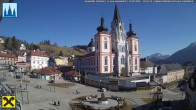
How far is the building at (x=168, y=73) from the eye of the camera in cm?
6038

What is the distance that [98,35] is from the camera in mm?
57094

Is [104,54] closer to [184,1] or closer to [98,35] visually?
[98,35]

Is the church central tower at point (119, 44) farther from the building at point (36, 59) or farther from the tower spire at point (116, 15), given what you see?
the building at point (36, 59)

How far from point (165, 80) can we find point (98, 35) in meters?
22.0

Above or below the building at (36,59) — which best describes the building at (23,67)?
below

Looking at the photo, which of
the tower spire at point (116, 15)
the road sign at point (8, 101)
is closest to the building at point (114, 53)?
the tower spire at point (116, 15)

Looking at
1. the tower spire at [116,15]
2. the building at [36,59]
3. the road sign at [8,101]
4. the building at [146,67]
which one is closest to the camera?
the road sign at [8,101]

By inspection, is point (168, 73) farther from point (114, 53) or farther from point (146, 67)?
point (114, 53)

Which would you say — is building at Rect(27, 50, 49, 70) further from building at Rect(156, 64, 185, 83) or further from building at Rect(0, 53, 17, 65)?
building at Rect(156, 64, 185, 83)

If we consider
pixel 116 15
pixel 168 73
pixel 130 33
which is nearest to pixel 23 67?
pixel 116 15

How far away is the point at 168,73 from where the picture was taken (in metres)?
65.3

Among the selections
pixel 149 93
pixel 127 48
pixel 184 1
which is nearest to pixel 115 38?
pixel 127 48

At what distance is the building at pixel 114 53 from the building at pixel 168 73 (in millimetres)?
7121

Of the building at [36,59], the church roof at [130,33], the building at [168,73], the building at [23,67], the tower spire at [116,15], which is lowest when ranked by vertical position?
the building at [168,73]
